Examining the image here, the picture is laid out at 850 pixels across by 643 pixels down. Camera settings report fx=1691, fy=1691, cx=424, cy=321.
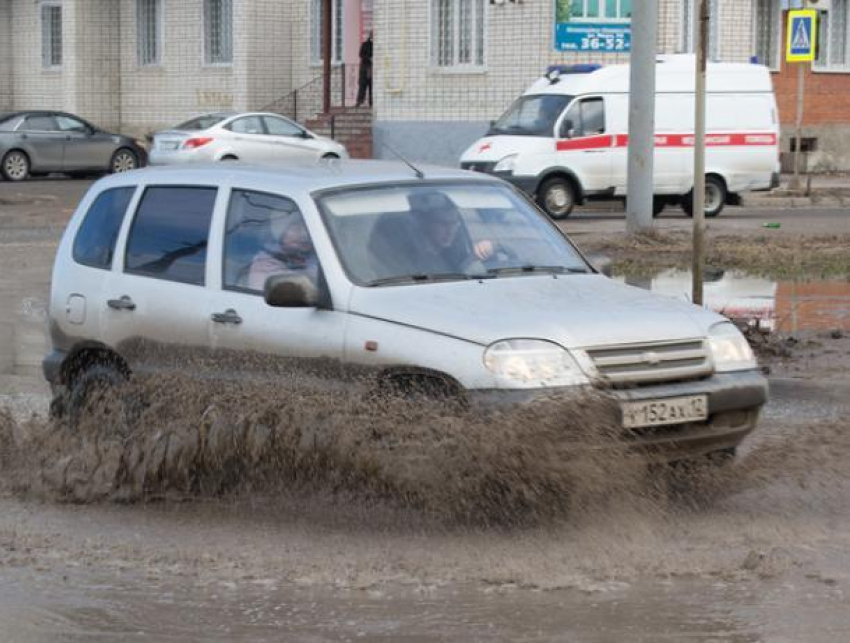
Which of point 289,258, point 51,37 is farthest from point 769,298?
point 51,37

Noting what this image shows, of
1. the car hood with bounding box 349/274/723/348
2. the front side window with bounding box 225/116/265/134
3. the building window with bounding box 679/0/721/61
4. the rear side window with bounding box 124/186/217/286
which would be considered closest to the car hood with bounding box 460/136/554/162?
the front side window with bounding box 225/116/265/134

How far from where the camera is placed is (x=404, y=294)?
293 inches

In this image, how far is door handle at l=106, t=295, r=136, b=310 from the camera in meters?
8.45

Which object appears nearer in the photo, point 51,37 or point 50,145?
point 50,145

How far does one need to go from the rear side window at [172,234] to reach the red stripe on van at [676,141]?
16.3 metres

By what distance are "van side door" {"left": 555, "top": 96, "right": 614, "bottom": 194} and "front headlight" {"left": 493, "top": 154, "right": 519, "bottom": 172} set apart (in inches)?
28.3

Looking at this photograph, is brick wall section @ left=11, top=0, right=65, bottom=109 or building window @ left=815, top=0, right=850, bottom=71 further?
brick wall section @ left=11, top=0, right=65, bottom=109

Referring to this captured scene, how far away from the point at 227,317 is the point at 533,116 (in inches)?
689

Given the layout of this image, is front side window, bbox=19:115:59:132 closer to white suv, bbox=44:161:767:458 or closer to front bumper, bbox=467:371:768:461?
white suv, bbox=44:161:767:458

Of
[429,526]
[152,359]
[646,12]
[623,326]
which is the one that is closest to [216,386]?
[152,359]

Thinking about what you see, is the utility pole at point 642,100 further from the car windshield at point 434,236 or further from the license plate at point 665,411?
the license plate at point 665,411

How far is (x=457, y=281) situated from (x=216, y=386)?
3.92ft

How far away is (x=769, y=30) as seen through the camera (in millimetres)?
35188

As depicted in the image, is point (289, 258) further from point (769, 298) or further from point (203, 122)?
point (203, 122)
